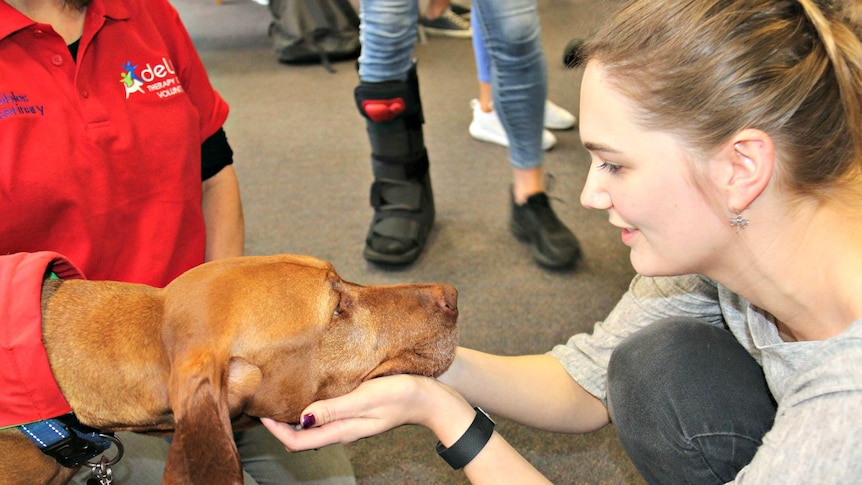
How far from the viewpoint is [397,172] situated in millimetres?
3082

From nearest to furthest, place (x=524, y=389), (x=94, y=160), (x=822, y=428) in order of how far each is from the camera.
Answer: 1. (x=822, y=428)
2. (x=94, y=160)
3. (x=524, y=389)

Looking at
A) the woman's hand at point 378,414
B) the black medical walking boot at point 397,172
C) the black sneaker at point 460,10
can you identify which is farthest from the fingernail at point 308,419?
the black sneaker at point 460,10

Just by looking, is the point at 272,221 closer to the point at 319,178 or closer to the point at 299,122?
the point at 319,178

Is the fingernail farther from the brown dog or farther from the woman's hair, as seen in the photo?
the woman's hair

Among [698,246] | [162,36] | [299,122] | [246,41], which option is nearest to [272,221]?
[299,122]

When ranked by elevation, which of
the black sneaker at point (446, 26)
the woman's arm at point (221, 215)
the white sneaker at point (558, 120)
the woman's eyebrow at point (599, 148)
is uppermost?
the woman's eyebrow at point (599, 148)

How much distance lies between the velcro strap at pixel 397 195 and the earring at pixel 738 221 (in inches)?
76.8

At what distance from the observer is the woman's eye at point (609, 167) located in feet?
4.31

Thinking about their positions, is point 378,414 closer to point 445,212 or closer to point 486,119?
point 445,212

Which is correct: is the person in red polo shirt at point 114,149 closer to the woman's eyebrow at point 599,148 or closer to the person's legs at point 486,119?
the woman's eyebrow at point 599,148

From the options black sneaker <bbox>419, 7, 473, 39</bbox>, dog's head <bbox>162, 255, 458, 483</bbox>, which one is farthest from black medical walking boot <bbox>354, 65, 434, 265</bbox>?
black sneaker <bbox>419, 7, 473, 39</bbox>

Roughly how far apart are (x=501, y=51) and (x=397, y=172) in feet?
2.24

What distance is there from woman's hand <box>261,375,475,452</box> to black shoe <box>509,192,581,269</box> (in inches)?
63.2

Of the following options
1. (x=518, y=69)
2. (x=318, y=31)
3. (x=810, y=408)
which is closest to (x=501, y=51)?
(x=518, y=69)
